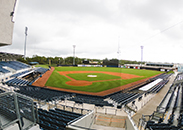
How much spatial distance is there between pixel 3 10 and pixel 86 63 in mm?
70624

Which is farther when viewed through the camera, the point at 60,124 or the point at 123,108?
the point at 123,108

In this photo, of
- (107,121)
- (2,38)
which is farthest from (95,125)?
(2,38)

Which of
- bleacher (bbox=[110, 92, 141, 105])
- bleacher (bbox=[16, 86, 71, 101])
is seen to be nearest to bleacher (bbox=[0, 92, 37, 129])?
bleacher (bbox=[16, 86, 71, 101])

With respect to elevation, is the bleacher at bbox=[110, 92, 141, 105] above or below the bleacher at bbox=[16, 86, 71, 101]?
below

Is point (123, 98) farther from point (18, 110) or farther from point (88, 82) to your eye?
point (88, 82)

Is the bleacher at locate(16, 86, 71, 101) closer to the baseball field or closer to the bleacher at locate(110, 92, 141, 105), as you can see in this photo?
the baseball field

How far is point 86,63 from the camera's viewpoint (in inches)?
2872

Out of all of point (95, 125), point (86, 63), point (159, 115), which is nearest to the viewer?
point (95, 125)

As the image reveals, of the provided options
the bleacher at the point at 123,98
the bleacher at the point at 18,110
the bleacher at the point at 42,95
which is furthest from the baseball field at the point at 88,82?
the bleacher at the point at 18,110

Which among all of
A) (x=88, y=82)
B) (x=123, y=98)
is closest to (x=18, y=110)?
(x=123, y=98)

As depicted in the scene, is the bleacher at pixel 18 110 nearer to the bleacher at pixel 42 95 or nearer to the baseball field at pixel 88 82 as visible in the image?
the bleacher at pixel 42 95

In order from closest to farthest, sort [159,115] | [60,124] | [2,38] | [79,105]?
[2,38] → [60,124] → [159,115] → [79,105]

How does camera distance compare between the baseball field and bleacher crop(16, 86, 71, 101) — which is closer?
bleacher crop(16, 86, 71, 101)

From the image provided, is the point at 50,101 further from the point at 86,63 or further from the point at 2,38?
the point at 86,63
